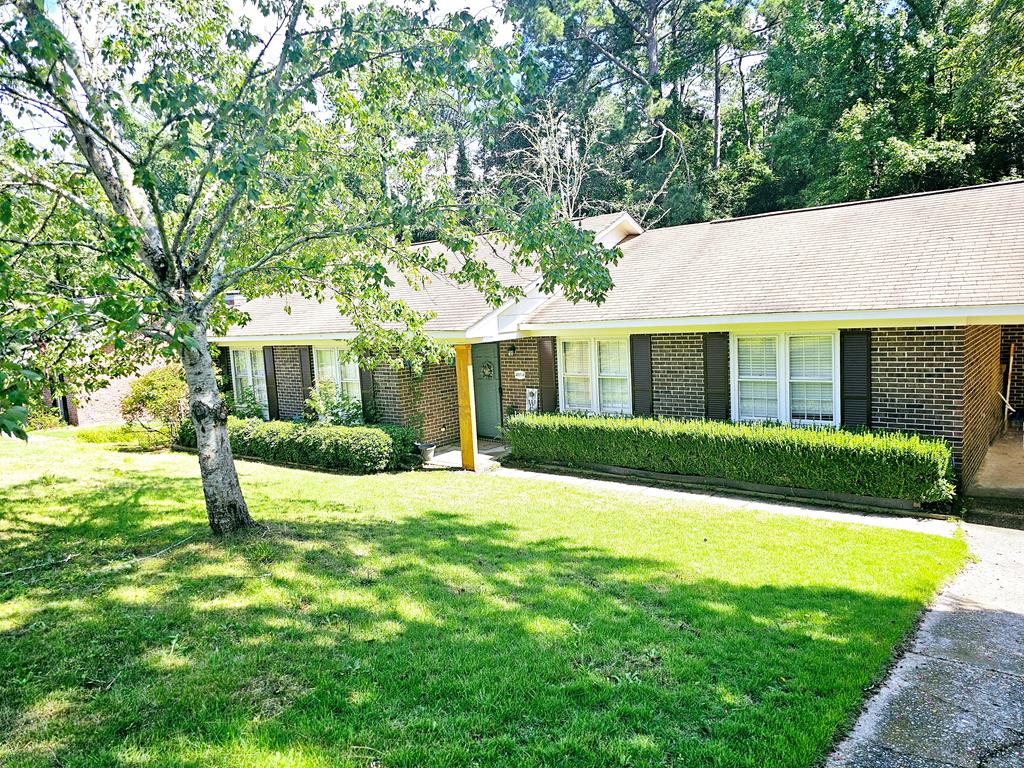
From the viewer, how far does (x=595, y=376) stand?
13.2m

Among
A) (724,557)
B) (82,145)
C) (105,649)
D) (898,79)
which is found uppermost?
(898,79)

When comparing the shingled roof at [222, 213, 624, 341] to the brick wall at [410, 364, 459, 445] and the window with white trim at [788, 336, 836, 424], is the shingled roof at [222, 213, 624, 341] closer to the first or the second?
the brick wall at [410, 364, 459, 445]

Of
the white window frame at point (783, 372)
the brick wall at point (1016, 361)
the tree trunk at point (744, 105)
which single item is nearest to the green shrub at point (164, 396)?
→ the white window frame at point (783, 372)

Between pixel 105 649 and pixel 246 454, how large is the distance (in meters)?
11.2

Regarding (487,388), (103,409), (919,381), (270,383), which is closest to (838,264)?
(919,381)

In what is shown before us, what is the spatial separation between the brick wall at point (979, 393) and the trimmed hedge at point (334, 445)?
9635mm

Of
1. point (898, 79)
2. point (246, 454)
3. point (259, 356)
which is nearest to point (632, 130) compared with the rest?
point (898, 79)

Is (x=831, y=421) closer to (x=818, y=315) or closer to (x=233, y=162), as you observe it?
(x=818, y=315)

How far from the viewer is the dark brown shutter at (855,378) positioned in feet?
32.7

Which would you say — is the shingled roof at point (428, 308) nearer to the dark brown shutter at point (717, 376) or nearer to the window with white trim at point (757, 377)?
the dark brown shutter at point (717, 376)

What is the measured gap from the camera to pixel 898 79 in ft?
77.0

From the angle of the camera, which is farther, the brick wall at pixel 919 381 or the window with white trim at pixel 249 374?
the window with white trim at pixel 249 374

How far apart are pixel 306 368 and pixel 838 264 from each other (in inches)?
461

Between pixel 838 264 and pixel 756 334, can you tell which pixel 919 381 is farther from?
pixel 838 264
